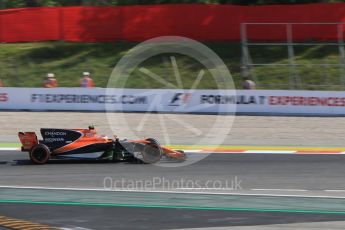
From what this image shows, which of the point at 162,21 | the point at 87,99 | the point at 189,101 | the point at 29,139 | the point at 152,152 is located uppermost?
the point at 162,21

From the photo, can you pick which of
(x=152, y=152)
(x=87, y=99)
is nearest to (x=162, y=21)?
(x=87, y=99)

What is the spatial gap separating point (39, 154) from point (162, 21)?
20.0m

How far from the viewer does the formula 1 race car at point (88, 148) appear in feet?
48.3

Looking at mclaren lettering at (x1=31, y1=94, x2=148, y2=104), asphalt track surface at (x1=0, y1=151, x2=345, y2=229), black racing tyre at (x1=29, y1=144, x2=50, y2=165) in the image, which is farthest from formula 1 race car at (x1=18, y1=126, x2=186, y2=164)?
mclaren lettering at (x1=31, y1=94, x2=148, y2=104)

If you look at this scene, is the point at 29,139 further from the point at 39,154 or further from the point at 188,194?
the point at 188,194

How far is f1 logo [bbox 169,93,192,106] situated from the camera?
2489cm

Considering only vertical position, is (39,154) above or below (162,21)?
below

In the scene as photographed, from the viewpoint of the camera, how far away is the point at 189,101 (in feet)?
82.2

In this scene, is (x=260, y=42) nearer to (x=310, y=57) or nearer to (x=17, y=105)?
(x=310, y=57)

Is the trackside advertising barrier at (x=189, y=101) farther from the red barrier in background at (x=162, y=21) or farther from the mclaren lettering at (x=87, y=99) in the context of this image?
the red barrier in background at (x=162, y=21)

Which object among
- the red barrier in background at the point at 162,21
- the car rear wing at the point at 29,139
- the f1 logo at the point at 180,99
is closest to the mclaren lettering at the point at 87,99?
the f1 logo at the point at 180,99

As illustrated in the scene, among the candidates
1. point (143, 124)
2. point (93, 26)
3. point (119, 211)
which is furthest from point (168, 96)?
point (119, 211)

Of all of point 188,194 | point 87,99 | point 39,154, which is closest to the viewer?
point 188,194

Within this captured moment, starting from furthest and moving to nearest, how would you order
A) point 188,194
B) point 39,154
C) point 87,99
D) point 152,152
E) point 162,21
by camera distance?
point 162,21, point 87,99, point 39,154, point 152,152, point 188,194
